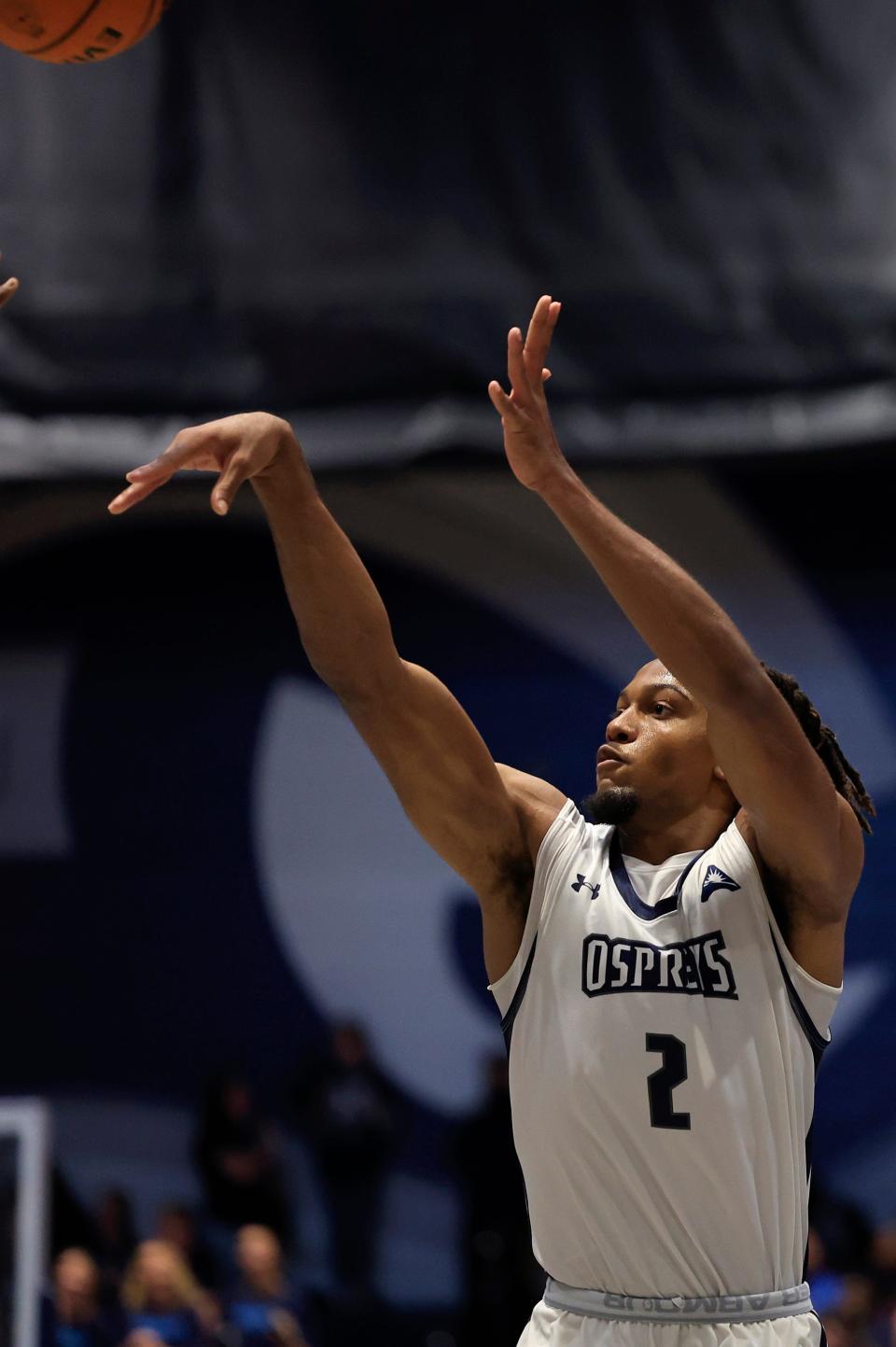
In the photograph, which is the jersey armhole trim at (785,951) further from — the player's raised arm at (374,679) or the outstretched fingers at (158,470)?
the outstretched fingers at (158,470)

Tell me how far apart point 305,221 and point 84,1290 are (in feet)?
19.5

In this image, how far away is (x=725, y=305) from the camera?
10.1 meters

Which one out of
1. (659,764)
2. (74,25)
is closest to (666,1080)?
(659,764)

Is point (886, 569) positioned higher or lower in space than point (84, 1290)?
higher

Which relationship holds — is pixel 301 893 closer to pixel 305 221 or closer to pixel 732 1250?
pixel 305 221

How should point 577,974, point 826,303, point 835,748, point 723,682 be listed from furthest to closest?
point 826,303 → point 835,748 → point 577,974 → point 723,682

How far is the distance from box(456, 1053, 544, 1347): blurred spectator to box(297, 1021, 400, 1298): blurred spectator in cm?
66

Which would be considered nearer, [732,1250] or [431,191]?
[732,1250]

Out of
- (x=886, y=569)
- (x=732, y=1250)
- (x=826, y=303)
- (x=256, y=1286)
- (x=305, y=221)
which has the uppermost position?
(x=305, y=221)

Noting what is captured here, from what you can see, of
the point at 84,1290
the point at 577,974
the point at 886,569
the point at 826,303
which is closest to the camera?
the point at 577,974

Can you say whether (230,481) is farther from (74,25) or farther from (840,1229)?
(840,1229)

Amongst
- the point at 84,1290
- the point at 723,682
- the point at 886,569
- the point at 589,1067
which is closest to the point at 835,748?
the point at 723,682

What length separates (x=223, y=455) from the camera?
3588 mm

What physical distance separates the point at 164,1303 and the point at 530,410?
6396 mm
